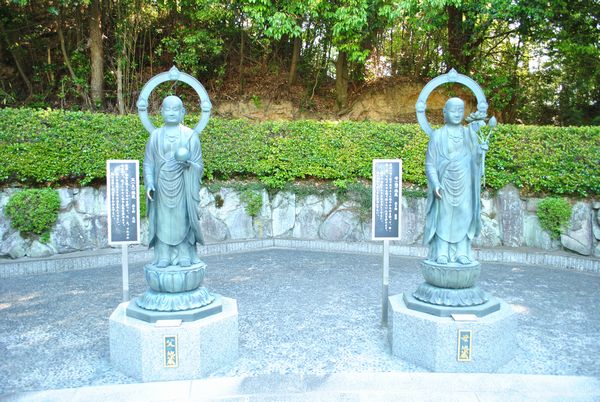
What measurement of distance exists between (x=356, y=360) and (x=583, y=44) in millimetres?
11599

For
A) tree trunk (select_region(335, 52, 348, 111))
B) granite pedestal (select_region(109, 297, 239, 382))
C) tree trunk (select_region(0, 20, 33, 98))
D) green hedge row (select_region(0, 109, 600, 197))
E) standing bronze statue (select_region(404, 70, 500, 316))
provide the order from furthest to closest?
tree trunk (select_region(335, 52, 348, 111))
tree trunk (select_region(0, 20, 33, 98))
green hedge row (select_region(0, 109, 600, 197))
standing bronze statue (select_region(404, 70, 500, 316))
granite pedestal (select_region(109, 297, 239, 382))

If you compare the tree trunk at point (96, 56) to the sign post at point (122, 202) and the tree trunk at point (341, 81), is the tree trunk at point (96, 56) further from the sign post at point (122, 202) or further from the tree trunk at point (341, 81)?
the sign post at point (122, 202)

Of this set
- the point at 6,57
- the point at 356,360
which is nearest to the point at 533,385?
the point at 356,360

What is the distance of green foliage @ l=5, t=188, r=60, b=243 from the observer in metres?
8.20

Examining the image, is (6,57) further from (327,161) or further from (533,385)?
(533,385)

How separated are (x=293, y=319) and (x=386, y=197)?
1.97 m

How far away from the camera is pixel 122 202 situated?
5.61 m

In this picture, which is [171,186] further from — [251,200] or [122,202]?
[251,200]

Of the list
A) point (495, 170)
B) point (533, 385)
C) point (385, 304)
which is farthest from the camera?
point (495, 170)

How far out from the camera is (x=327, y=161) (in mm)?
10445

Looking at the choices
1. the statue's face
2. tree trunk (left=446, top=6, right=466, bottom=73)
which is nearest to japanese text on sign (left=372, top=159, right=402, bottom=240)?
the statue's face

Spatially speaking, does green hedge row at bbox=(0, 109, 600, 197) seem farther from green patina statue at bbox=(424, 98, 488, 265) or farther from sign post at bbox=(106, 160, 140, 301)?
green patina statue at bbox=(424, 98, 488, 265)

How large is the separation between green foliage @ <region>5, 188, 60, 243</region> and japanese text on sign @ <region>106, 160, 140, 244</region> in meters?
3.70

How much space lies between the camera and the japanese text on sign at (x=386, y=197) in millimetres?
5168
